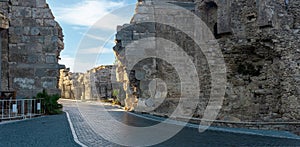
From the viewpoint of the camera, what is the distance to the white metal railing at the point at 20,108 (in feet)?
31.8

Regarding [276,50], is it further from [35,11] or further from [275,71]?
[35,11]

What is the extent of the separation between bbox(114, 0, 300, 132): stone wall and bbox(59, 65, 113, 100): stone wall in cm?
910

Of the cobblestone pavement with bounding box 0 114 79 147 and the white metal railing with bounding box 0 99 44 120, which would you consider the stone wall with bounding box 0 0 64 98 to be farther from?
the cobblestone pavement with bounding box 0 114 79 147

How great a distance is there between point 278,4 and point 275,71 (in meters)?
2.28

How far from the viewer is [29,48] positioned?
460 inches

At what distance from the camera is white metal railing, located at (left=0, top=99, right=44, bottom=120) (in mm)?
9687

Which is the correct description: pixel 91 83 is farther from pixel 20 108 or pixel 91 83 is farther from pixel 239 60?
pixel 239 60

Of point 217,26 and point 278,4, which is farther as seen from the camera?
point 217,26

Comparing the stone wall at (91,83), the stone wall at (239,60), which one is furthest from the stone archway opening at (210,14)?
the stone wall at (91,83)

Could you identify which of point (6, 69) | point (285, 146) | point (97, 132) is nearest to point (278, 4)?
point (285, 146)

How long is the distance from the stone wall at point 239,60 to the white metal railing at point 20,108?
402 centimetres

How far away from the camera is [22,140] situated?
6.21 meters

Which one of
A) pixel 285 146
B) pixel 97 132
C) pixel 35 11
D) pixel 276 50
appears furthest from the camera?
pixel 35 11

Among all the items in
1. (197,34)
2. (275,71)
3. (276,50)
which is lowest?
(275,71)
